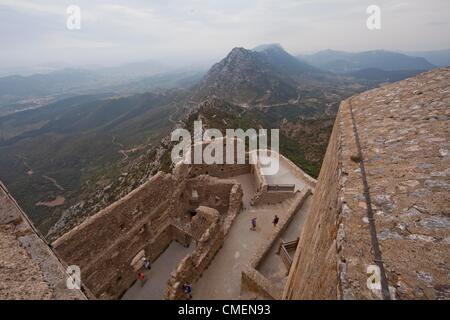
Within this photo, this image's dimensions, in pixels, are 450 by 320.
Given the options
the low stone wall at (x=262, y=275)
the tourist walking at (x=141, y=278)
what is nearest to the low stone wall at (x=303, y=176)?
the low stone wall at (x=262, y=275)

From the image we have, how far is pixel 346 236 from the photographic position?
2152 millimetres

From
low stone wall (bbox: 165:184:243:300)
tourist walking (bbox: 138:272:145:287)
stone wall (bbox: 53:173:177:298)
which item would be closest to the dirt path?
stone wall (bbox: 53:173:177:298)

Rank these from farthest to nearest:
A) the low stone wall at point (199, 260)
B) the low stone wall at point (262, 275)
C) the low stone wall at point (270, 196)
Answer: the low stone wall at point (270, 196) < the low stone wall at point (199, 260) < the low stone wall at point (262, 275)

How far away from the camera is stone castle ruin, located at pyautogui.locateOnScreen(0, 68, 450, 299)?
1867 millimetres

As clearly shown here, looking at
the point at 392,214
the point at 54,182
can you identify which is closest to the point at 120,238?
the point at 392,214

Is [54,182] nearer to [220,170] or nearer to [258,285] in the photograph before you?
[220,170]

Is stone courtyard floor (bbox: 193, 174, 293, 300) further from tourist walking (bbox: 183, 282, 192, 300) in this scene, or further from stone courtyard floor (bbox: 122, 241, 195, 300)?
stone courtyard floor (bbox: 122, 241, 195, 300)

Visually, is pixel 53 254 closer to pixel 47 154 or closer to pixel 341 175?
pixel 341 175

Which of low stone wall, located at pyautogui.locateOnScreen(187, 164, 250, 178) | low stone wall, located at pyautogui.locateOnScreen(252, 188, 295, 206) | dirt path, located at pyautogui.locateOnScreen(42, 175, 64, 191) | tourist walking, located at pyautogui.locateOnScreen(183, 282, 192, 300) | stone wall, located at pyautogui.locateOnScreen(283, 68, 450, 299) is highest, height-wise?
stone wall, located at pyautogui.locateOnScreen(283, 68, 450, 299)

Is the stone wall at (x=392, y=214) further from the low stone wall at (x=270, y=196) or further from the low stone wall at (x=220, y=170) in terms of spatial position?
the low stone wall at (x=220, y=170)

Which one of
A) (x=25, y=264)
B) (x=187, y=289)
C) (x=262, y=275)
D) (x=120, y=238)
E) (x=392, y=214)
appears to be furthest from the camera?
(x=120, y=238)

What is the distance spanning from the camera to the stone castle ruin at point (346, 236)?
1.87 meters

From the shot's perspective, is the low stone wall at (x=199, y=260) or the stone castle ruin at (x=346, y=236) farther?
the low stone wall at (x=199, y=260)

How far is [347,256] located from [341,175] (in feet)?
4.47
